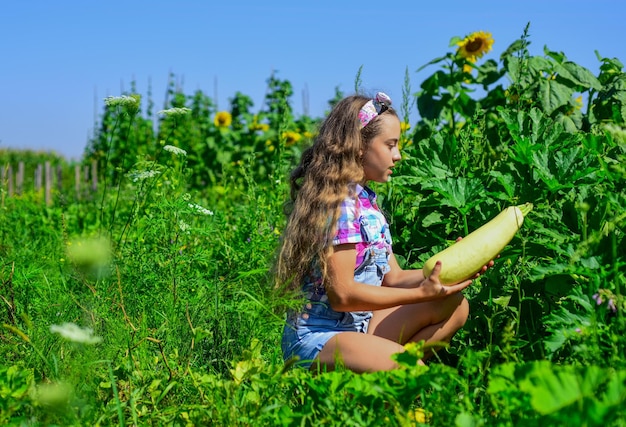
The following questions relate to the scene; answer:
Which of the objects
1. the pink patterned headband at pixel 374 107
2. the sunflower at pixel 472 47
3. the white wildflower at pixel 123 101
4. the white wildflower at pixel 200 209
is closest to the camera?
the pink patterned headband at pixel 374 107

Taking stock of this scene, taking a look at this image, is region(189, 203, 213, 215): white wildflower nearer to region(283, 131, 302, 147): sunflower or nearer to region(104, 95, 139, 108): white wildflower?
region(104, 95, 139, 108): white wildflower

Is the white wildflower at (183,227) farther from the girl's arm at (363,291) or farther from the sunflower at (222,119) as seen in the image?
the sunflower at (222,119)

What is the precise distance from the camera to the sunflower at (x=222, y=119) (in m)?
9.05

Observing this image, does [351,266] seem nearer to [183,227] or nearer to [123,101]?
[183,227]

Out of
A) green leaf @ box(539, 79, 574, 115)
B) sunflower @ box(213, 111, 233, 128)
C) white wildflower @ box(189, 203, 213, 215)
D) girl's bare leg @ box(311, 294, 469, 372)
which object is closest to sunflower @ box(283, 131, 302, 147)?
A: sunflower @ box(213, 111, 233, 128)

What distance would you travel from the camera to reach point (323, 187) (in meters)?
3.03

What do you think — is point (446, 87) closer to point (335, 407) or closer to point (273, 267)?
point (273, 267)

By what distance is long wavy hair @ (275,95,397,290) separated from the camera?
2.91m

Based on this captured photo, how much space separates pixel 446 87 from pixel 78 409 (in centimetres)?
368

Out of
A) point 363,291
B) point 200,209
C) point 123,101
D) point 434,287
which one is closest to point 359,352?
point 363,291

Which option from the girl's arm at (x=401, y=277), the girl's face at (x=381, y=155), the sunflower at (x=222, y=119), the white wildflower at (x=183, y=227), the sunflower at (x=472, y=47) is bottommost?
the girl's arm at (x=401, y=277)

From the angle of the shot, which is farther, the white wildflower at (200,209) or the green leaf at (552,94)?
the green leaf at (552,94)

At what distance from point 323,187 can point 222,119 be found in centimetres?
620

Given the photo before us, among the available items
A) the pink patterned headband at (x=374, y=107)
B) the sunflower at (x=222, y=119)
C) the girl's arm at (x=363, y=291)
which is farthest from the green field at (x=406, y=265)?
the sunflower at (x=222, y=119)
